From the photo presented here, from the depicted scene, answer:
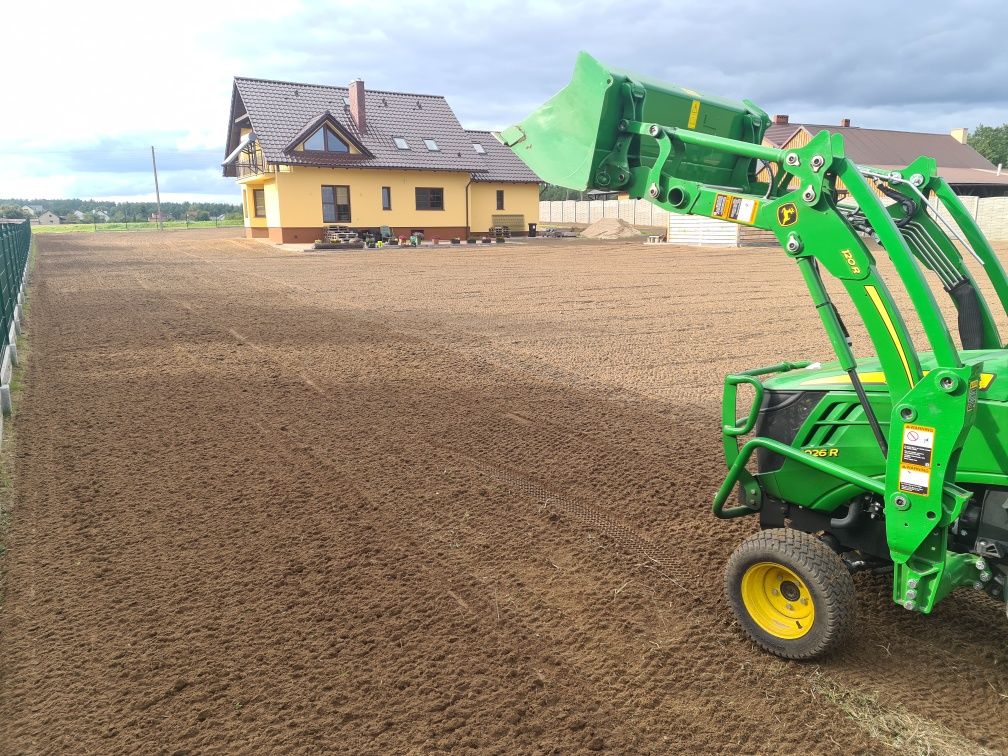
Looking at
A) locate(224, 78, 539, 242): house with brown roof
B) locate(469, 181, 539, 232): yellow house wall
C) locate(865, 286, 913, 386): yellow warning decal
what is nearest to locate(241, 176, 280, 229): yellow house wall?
locate(224, 78, 539, 242): house with brown roof

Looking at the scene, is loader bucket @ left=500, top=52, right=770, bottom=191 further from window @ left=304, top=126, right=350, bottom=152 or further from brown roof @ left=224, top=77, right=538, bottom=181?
window @ left=304, top=126, right=350, bottom=152

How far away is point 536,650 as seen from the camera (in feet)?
11.0

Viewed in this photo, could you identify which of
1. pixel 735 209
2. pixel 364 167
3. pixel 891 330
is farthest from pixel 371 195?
pixel 891 330

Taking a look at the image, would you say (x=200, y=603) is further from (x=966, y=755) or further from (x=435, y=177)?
(x=435, y=177)

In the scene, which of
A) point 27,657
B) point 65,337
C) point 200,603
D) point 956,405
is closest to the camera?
point 956,405

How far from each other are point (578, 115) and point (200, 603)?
3.16 metres

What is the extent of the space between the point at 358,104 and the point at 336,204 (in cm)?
515

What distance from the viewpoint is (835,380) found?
139 inches

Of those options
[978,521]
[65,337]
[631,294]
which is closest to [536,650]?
[978,521]

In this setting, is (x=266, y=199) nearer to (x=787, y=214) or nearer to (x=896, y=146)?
(x=787, y=214)

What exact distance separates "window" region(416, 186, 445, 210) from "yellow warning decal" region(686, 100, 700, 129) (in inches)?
1242

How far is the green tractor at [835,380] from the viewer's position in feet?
9.41

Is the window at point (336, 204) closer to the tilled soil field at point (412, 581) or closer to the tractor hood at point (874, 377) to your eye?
the tilled soil field at point (412, 581)

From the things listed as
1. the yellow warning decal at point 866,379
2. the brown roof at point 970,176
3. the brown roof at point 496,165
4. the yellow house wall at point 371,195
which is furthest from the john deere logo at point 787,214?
the brown roof at point 970,176
